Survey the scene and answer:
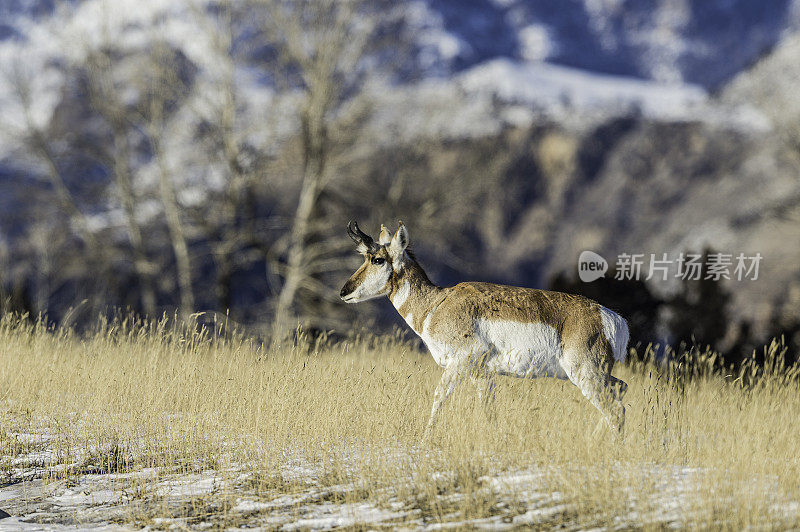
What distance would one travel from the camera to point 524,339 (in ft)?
23.4

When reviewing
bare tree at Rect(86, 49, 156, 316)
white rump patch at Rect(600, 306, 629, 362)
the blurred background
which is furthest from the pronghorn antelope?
bare tree at Rect(86, 49, 156, 316)

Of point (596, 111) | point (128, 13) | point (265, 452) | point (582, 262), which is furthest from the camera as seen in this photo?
point (596, 111)

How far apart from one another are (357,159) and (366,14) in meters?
4.02

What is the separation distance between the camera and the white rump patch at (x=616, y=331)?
23.8 feet

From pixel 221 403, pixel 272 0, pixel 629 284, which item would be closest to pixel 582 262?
pixel 629 284

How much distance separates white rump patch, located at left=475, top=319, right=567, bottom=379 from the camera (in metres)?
7.10

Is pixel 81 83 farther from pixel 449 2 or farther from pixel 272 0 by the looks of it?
pixel 449 2

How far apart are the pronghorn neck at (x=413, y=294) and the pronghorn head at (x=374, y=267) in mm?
69

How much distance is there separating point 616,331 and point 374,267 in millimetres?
2330

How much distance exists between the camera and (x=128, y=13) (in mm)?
25094

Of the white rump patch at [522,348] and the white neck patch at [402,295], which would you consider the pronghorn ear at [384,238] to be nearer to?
the white neck patch at [402,295]

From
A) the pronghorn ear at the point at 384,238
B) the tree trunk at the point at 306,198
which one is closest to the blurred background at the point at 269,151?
the tree trunk at the point at 306,198

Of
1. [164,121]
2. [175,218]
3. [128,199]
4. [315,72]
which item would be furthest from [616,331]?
[128,199]

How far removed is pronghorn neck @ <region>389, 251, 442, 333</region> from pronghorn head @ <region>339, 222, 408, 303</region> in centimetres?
7
